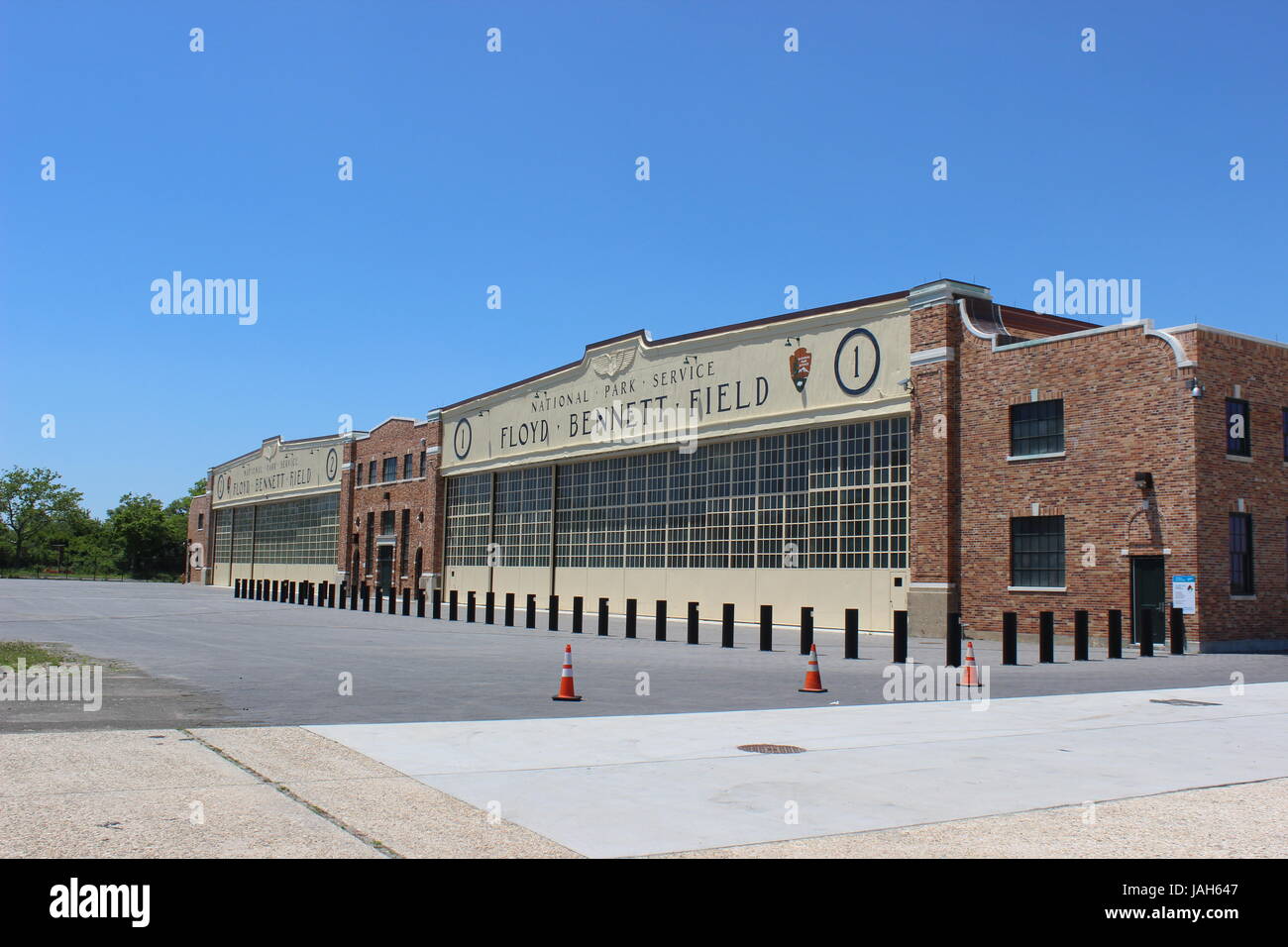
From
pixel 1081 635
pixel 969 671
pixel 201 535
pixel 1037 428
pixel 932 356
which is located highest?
pixel 932 356

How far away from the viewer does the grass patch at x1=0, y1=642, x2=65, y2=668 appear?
48.6ft

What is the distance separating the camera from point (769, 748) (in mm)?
9375

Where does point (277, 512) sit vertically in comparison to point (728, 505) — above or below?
above

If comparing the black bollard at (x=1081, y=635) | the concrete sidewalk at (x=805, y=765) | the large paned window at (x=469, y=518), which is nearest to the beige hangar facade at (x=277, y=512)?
the large paned window at (x=469, y=518)

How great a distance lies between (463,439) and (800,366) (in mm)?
22502

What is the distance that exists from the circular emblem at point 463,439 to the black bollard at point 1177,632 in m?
32.9

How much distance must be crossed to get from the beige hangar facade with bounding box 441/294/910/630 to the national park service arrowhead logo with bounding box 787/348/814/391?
52 millimetres

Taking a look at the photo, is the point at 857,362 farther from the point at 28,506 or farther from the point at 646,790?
the point at 28,506

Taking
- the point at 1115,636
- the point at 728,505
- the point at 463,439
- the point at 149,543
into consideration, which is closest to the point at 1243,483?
the point at 1115,636

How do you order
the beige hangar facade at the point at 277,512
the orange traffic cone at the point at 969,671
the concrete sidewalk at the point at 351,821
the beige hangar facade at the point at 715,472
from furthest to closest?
the beige hangar facade at the point at 277,512 → the beige hangar facade at the point at 715,472 → the orange traffic cone at the point at 969,671 → the concrete sidewalk at the point at 351,821

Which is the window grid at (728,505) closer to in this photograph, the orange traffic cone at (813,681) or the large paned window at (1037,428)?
the large paned window at (1037,428)

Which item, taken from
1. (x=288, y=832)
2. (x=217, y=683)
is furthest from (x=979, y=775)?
(x=217, y=683)

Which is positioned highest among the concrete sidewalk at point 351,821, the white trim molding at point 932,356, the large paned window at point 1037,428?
the white trim molding at point 932,356

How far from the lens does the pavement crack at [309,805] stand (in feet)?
18.8
